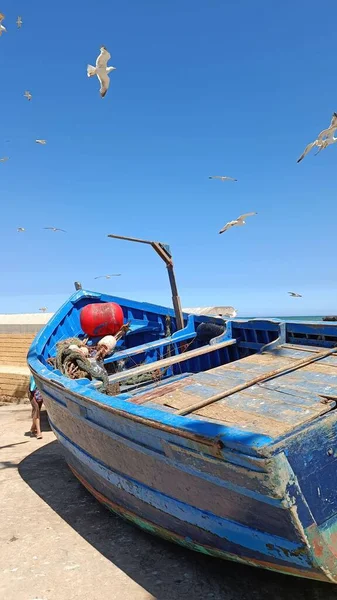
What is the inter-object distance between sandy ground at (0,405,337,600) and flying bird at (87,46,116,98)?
806 cm

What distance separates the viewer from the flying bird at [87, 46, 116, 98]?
8859mm

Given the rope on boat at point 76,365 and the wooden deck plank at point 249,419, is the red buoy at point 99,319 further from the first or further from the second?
the wooden deck plank at point 249,419

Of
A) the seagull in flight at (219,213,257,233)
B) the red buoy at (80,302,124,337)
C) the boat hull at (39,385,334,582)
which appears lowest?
the boat hull at (39,385,334,582)

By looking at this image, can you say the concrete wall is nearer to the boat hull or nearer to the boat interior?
the boat interior

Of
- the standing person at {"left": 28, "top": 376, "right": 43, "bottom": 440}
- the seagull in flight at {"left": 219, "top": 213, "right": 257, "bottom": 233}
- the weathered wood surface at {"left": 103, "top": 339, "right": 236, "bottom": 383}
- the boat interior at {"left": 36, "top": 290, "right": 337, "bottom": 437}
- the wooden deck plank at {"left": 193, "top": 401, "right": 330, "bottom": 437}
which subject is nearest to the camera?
the wooden deck plank at {"left": 193, "top": 401, "right": 330, "bottom": 437}

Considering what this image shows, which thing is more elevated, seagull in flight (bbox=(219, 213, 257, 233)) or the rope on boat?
seagull in flight (bbox=(219, 213, 257, 233))

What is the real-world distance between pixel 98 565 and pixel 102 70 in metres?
9.10

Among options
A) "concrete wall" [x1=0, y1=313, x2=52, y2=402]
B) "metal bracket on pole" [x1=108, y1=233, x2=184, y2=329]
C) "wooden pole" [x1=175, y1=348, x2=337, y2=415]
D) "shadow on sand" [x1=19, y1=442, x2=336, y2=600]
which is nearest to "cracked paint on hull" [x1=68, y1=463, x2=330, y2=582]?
"shadow on sand" [x1=19, y1=442, x2=336, y2=600]

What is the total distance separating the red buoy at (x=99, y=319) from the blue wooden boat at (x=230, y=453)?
108 inches

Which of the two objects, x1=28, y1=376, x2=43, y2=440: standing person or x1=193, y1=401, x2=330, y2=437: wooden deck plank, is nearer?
x1=193, y1=401, x2=330, y2=437: wooden deck plank

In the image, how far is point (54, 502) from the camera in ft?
20.3

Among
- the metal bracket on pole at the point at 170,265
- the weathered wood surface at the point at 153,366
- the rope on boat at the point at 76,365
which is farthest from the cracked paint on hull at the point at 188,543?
the metal bracket on pole at the point at 170,265

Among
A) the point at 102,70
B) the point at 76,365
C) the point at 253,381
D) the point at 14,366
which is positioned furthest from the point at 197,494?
the point at 14,366

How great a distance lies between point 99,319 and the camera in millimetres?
9555
